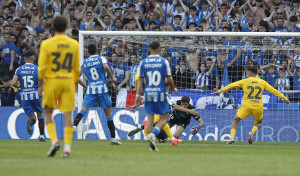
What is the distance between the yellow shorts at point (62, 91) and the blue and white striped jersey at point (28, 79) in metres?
5.96

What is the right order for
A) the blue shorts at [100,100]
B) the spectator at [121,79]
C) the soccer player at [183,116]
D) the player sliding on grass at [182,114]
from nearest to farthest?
1. the blue shorts at [100,100]
2. the player sliding on grass at [182,114]
3. the soccer player at [183,116]
4. the spectator at [121,79]

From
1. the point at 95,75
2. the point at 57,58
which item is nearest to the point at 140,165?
the point at 57,58

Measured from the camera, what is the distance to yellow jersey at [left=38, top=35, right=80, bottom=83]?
8.91m

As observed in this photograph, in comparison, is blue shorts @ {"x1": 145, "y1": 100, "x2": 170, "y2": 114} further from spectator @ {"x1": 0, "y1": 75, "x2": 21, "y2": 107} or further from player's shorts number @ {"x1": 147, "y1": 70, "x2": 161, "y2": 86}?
spectator @ {"x1": 0, "y1": 75, "x2": 21, "y2": 107}

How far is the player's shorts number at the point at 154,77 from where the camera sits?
1109cm

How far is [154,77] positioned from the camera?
11.1 meters

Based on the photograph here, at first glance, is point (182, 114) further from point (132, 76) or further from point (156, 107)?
point (156, 107)

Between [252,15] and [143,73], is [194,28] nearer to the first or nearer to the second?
[252,15]

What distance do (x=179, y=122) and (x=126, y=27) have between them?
5.69 metres

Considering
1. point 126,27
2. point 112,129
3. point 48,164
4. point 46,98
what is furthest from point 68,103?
point 126,27

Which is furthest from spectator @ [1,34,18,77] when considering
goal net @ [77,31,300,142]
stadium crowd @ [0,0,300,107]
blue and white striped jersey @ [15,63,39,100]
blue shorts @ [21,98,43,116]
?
blue and white striped jersey @ [15,63,39,100]

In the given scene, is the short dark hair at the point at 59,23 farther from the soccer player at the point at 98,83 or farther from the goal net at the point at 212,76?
the goal net at the point at 212,76

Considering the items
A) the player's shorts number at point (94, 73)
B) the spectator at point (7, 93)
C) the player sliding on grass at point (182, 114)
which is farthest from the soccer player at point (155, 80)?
the spectator at point (7, 93)

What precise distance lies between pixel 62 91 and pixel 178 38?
985cm
